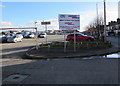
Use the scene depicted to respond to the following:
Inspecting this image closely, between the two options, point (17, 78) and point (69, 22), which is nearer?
point (17, 78)

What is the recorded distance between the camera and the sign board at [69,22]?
48.8 ft

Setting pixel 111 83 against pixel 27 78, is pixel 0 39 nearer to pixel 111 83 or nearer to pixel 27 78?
pixel 27 78

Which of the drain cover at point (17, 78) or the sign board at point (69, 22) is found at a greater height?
the sign board at point (69, 22)

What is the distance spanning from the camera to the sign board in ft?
48.8

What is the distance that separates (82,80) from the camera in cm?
624

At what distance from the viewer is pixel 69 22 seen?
14.9 meters

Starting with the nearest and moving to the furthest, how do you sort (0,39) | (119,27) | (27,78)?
(27,78), (0,39), (119,27)

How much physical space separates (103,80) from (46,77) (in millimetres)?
2432

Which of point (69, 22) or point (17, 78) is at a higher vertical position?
point (69, 22)

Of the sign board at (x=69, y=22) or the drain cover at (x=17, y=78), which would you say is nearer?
the drain cover at (x=17, y=78)

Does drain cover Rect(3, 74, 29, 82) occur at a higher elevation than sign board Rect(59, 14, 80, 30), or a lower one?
lower

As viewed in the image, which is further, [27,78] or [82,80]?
[27,78]

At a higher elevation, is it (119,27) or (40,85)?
(119,27)

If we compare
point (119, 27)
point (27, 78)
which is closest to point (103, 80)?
point (27, 78)
